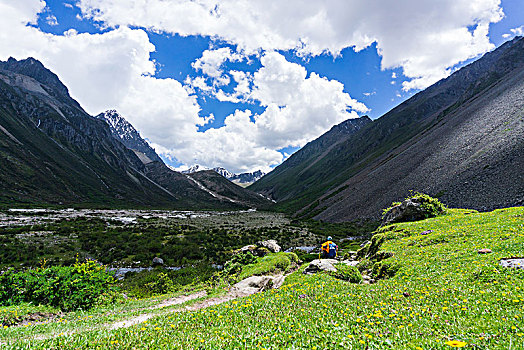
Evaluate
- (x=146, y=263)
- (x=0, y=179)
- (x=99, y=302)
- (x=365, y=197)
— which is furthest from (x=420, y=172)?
(x=0, y=179)

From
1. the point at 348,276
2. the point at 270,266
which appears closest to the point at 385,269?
the point at 348,276

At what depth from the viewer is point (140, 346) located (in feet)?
21.9

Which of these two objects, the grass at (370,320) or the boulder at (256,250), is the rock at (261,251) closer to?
the boulder at (256,250)

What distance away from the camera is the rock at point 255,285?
18266mm

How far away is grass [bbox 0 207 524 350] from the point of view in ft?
20.1

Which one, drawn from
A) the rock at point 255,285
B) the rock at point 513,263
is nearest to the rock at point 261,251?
the rock at point 255,285

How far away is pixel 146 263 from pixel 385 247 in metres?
30.1

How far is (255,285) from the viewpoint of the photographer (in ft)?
64.5

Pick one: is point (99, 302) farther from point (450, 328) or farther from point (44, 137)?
point (44, 137)

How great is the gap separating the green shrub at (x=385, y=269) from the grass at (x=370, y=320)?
97.3 inches

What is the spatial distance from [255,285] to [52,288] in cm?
1360

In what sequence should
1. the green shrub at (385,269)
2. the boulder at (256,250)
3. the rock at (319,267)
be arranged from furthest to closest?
the boulder at (256,250) → the rock at (319,267) → the green shrub at (385,269)

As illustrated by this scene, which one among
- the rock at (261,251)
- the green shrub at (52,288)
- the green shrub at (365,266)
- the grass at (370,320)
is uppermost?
the green shrub at (52,288)

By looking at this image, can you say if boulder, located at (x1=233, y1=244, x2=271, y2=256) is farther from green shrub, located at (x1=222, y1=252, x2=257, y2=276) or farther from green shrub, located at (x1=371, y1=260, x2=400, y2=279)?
green shrub, located at (x1=371, y1=260, x2=400, y2=279)
